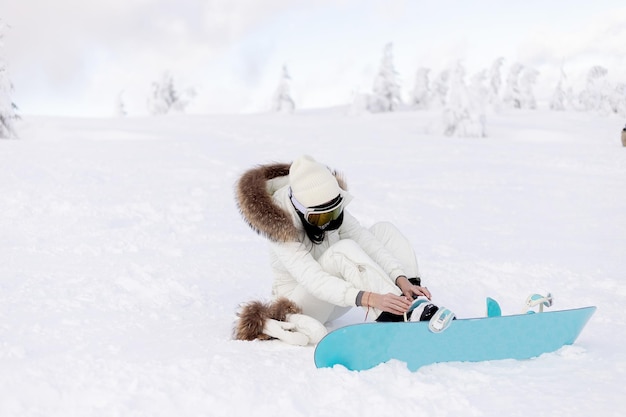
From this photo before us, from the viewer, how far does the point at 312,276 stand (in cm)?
362

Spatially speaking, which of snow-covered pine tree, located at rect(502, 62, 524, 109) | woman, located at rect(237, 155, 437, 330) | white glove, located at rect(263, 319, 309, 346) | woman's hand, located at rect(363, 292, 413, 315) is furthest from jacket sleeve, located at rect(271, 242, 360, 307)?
snow-covered pine tree, located at rect(502, 62, 524, 109)

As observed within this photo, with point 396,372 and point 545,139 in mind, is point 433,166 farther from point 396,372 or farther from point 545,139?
point 396,372

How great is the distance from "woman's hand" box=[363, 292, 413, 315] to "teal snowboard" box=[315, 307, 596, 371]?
12 centimetres

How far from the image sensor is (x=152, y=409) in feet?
8.77

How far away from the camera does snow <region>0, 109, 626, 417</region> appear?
2.86 metres

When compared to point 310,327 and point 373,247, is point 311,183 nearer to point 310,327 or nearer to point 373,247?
point 373,247

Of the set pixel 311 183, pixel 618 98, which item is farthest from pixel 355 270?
pixel 618 98

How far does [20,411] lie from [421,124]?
832 inches

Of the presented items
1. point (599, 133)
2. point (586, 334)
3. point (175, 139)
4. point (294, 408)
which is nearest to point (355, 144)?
point (175, 139)

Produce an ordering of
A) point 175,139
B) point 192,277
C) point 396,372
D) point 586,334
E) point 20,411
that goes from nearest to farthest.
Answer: point 20,411, point 396,372, point 586,334, point 192,277, point 175,139

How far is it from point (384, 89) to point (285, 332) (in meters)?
36.4

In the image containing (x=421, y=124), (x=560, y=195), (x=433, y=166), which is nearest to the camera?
(x=560, y=195)

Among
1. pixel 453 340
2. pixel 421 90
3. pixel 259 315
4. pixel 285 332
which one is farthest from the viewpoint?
pixel 421 90

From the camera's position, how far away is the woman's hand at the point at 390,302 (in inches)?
131
